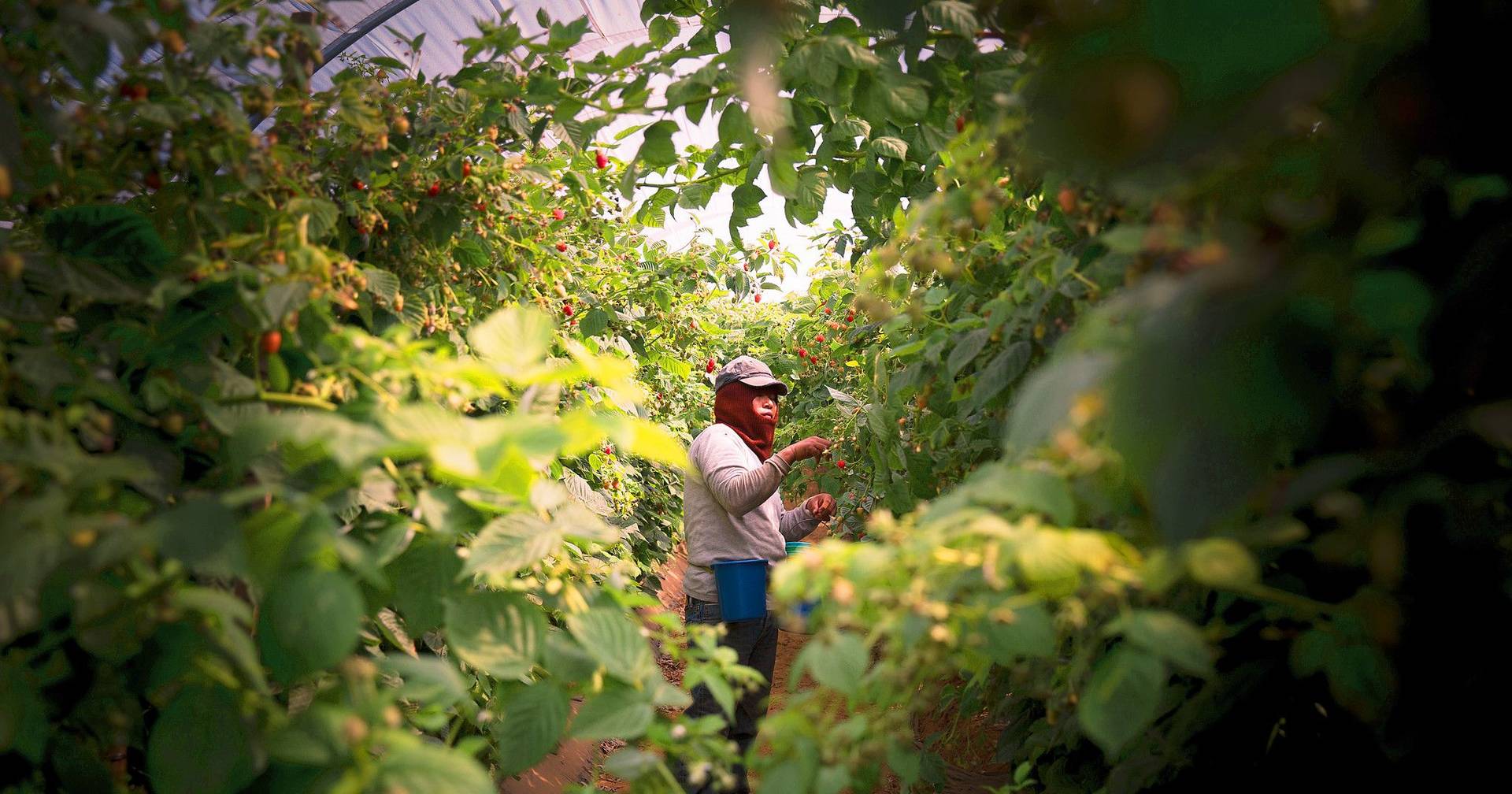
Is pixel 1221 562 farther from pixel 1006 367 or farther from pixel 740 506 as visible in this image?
pixel 740 506

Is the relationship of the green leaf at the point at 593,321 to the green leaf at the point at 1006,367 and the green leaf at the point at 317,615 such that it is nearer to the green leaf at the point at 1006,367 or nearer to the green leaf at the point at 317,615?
the green leaf at the point at 1006,367

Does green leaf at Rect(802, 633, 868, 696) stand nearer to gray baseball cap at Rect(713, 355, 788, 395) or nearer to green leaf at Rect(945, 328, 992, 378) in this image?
green leaf at Rect(945, 328, 992, 378)

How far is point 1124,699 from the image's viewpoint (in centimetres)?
67

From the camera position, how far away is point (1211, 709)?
91 cm

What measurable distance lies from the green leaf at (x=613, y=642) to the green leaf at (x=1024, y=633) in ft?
1.35

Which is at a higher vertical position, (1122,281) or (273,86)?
(273,86)

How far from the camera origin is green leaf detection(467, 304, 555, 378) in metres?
0.88

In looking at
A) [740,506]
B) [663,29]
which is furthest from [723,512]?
[663,29]

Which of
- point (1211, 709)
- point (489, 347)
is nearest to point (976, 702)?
point (1211, 709)

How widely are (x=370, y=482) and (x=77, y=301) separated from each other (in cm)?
47

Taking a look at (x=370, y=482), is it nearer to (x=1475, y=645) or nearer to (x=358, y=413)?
(x=358, y=413)

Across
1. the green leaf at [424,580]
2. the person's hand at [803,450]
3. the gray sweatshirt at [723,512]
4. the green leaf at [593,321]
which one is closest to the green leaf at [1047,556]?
the green leaf at [424,580]

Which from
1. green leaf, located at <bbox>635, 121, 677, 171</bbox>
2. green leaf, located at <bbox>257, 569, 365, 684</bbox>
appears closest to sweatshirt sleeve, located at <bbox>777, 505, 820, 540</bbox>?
green leaf, located at <bbox>635, 121, 677, 171</bbox>

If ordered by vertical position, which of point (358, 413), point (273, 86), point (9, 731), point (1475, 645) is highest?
point (273, 86)
